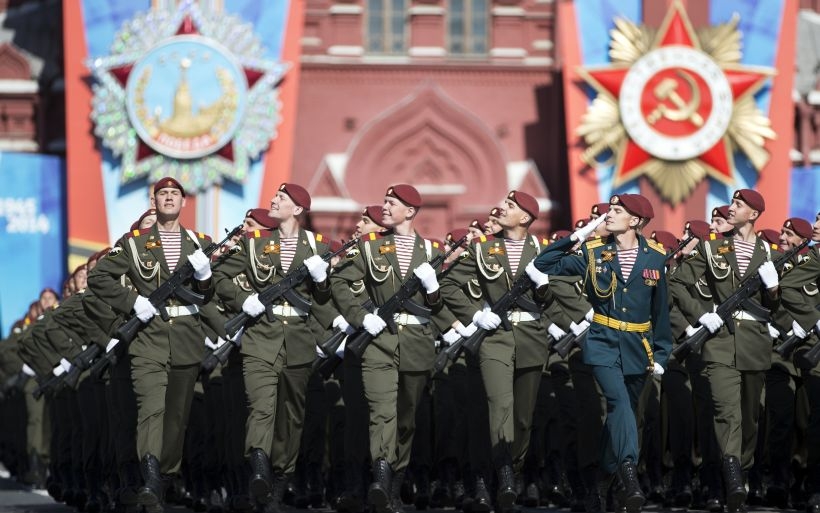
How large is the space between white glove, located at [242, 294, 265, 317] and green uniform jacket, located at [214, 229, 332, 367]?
101 millimetres

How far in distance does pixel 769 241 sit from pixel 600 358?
229 cm

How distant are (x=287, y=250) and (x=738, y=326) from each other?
2.70m

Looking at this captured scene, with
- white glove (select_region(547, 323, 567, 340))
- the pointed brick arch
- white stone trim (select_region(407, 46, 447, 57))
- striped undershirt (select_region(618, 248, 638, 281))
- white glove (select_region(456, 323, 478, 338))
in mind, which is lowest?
white glove (select_region(547, 323, 567, 340))

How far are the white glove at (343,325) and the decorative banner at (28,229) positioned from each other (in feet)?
47.2

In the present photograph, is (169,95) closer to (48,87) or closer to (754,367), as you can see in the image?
(48,87)

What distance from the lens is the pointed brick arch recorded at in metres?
25.1

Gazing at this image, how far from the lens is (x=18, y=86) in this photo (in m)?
26.0

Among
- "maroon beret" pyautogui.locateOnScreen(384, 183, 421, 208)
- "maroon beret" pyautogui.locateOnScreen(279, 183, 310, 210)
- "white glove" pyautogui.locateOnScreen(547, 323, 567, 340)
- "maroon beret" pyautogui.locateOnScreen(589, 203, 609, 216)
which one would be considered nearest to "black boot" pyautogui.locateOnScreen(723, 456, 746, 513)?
"white glove" pyautogui.locateOnScreen(547, 323, 567, 340)

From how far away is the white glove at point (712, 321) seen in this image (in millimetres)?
10891

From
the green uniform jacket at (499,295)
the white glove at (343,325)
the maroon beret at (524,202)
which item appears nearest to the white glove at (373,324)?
the white glove at (343,325)

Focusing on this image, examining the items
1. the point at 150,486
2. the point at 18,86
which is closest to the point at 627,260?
the point at 150,486

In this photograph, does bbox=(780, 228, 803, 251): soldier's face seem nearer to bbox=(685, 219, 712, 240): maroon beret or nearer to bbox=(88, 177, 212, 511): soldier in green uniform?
bbox=(685, 219, 712, 240): maroon beret

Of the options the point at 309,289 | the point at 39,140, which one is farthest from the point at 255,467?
the point at 39,140

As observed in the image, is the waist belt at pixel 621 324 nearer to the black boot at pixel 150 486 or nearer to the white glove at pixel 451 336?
the white glove at pixel 451 336
